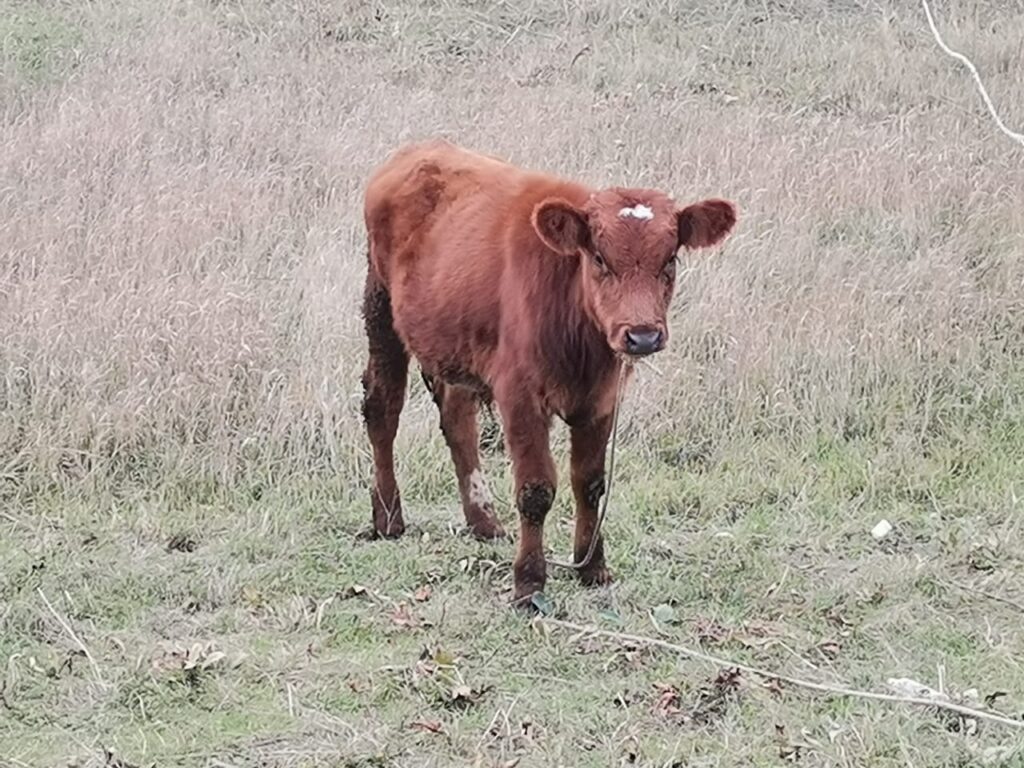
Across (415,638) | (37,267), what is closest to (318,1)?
(37,267)

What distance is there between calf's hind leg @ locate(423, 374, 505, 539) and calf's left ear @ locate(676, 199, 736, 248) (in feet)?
4.75

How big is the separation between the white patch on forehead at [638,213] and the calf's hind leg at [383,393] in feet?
5.42

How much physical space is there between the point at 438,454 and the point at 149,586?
1714 millimetres

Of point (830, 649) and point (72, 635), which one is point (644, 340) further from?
point (72, 635)

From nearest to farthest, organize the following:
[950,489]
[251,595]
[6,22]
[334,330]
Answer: [251,595]
[950,489]
[334,330]
[6,22]

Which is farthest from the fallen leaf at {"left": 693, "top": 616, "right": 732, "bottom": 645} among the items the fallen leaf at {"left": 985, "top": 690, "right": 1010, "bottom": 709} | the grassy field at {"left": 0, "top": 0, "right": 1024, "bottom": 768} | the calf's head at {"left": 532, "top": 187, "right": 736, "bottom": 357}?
the calf's head at {"left": 532, "top": 187, "right": 736, "bottom": 357}

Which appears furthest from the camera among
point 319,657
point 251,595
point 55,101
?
point 55,101

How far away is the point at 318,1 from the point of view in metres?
14.9

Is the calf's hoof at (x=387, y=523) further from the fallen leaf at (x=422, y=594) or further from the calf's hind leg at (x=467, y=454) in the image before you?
the fallen leaf at (x=422, y=594)

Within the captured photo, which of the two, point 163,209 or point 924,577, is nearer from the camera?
point 924,577

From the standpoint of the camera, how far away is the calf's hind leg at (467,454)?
634 centimetres

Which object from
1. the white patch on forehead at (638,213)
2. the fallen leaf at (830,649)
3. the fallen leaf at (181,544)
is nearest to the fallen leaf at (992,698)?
the fallen leaf at (830,649)

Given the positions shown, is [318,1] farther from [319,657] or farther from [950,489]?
[319,657]

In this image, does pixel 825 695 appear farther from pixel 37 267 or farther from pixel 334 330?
pixel 37 267
